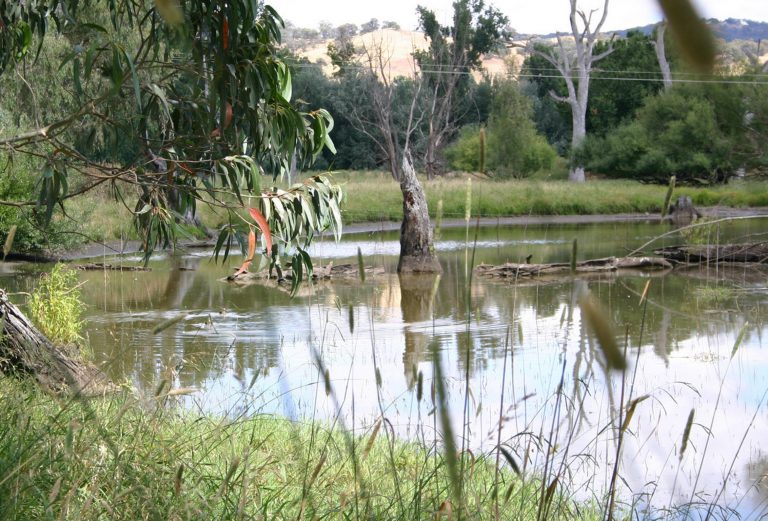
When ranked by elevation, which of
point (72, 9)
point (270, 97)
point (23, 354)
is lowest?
point (23, 354)

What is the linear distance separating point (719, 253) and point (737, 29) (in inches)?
564

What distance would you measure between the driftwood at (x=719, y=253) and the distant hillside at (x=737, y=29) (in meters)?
13.3

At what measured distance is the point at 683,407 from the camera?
226 inches

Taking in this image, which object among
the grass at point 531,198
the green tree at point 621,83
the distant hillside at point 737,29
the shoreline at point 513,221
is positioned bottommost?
the shoreline at point 513,221

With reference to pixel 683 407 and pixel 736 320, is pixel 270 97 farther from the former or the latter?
pixel 736 320

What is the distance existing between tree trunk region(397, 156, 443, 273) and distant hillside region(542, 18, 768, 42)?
1310cm

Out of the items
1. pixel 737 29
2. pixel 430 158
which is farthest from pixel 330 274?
pixel 430 158

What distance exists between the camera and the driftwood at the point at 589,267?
519 inches

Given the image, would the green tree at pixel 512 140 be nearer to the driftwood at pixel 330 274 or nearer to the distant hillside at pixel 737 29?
the driftwood at pixel 330 274

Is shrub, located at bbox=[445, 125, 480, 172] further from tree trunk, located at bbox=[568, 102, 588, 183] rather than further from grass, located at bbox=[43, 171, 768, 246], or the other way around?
tree trunk, located at bbox=[568, 102, 588, 183]

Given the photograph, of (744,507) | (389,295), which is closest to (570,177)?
(389,295)

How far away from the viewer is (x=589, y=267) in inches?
536

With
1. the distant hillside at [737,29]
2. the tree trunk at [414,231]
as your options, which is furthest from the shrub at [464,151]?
the distant hillside at [737,29]

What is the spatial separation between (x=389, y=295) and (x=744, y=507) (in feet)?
25.7
